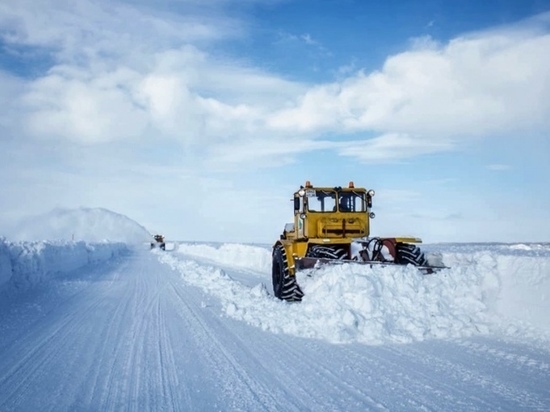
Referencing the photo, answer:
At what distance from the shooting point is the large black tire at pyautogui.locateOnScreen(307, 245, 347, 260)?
34.6 feet

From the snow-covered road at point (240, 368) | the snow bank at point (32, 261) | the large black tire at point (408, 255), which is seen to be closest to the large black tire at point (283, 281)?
the snow-covered road at point (240, 368)

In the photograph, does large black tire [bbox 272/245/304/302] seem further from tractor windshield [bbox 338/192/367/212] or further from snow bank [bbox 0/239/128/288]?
snow bank [bbox 0/239/128/288]

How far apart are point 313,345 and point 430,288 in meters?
2.76

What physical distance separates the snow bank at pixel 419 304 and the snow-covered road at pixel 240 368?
0.71 feet

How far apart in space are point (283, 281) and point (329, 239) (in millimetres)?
1601

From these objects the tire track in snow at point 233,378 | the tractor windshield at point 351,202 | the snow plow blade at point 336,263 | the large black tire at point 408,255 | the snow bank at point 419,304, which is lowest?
the tire track in snow at point 233,378

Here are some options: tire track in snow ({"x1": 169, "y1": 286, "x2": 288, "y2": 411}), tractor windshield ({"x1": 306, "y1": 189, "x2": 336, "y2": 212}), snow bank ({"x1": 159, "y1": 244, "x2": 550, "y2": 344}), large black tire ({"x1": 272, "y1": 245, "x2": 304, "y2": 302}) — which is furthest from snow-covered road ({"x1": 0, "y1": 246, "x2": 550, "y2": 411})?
tractor windshield ({"x1": 306, "y1": 189, "x2": 336, "y2": 212})

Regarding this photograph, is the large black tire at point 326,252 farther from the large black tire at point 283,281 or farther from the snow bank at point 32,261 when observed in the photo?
the snow bank at point 32,261

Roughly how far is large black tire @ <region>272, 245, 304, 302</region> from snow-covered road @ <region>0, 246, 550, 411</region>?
137 cm

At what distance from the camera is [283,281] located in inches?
457

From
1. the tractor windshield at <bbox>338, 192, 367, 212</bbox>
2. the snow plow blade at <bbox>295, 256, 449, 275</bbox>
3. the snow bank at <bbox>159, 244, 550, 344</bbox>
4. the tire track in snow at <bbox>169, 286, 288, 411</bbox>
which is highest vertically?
the tractor windshield at <bbox>338, 192, 367, 212</bbox>

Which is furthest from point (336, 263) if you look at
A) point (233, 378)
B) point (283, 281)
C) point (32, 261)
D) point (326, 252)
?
point (32, 261)

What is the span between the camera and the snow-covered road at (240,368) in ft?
15.4

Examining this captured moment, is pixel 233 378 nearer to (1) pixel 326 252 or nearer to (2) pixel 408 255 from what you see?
(1) pixel 326 252
